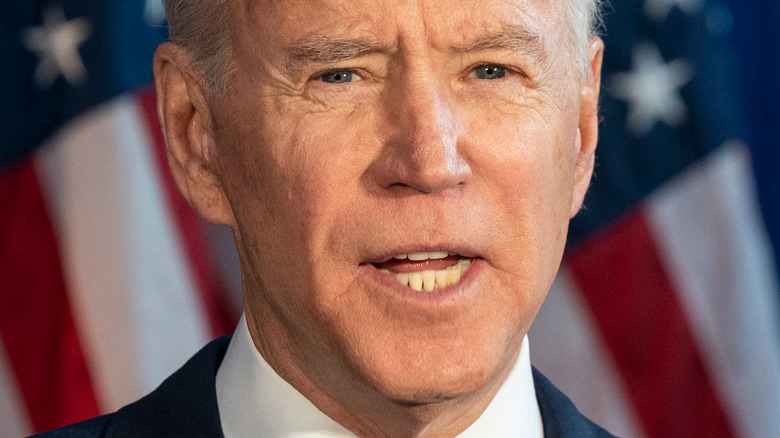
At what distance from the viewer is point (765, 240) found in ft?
9.45

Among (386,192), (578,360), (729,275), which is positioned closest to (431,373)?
(386,192)

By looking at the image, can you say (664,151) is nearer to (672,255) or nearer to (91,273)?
(672,255)

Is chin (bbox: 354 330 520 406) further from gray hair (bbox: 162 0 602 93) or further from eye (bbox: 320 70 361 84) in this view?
gray hair (bbox: 162 0 602 93)

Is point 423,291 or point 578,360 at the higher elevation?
point 423,291

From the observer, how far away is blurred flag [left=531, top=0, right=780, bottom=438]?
281 centimetres

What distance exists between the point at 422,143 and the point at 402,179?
0.17 ft

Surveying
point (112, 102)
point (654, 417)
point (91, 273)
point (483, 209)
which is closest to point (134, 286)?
point (91, 273)

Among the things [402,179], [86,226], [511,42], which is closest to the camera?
[402,179]

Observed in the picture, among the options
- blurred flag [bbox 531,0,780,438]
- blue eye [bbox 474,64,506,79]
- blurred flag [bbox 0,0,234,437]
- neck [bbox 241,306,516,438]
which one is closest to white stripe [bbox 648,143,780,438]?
blurred flag [bbox 531,0,780,438]

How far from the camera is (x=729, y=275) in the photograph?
282cm

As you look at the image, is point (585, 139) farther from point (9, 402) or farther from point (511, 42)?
point (9, 402)

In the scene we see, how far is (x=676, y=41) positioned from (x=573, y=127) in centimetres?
144

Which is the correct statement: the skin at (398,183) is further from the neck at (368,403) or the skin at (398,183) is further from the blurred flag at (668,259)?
the blurred flag at (668,259)

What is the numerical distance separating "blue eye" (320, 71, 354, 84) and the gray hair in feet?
0.54
